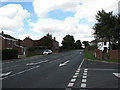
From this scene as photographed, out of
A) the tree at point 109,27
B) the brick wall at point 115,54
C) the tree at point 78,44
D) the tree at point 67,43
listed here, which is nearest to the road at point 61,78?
the brick wall at point 115,54

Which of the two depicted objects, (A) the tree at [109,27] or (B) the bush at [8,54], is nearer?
(B) the bush at [8,54]

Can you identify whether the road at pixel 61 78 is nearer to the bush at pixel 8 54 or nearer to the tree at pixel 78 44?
the bush at pixel 8 54

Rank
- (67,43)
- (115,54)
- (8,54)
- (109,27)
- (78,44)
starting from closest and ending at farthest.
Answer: (115,54) → (8,54) → (109,27) → (67,43) → (78,44)

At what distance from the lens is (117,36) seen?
31219mm

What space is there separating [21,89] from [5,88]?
2.68ft

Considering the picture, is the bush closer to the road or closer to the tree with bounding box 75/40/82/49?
the road

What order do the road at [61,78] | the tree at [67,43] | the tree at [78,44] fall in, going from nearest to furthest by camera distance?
the road at [61,78] < the tree at [67,43] < the tree at [78,44]

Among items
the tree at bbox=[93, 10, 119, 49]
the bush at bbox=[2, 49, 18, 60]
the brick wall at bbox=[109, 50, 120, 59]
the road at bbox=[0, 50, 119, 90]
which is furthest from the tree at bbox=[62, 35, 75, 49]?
the road at bbox=[0, 50, 119, 90]

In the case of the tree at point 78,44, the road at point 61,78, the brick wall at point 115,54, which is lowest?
the road at point 61,78

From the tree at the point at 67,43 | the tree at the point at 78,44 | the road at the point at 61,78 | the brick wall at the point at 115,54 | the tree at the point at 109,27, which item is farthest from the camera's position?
the tree at the point at 78,44

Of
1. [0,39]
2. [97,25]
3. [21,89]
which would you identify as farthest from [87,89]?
[0,39]

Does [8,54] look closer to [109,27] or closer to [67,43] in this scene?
[109,27]

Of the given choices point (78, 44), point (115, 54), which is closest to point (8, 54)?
point (115, 54)

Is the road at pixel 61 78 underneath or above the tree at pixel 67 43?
underneath
